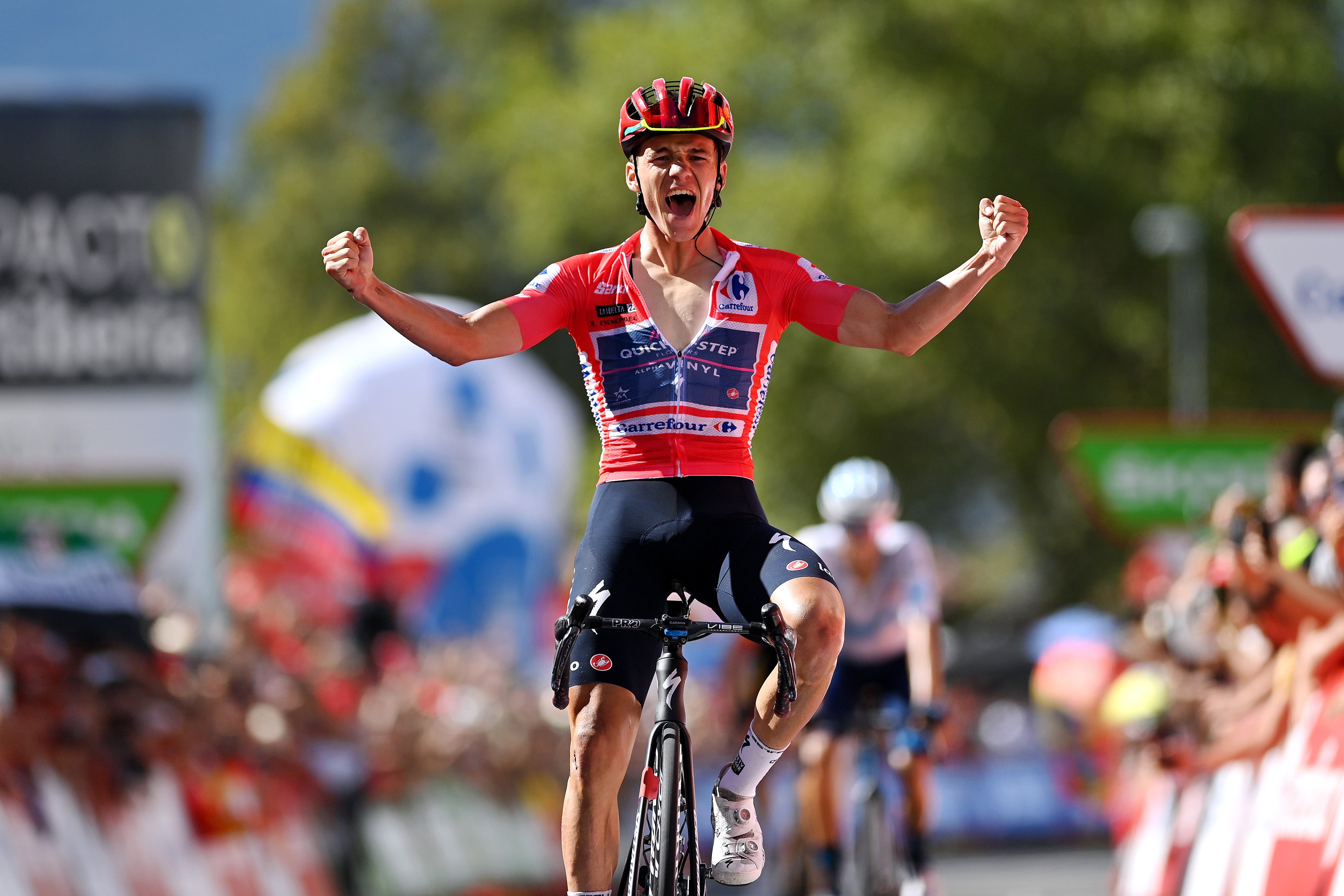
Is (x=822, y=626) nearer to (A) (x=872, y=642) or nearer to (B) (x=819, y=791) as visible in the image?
(A) (x=872, y=642)

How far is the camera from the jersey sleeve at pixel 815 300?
6.57 metres

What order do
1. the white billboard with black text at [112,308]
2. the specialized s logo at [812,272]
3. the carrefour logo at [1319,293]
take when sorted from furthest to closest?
the white billboard with black text at [112,308], the carrefour logo at [1319,293], the specialized s logo at [812,272]

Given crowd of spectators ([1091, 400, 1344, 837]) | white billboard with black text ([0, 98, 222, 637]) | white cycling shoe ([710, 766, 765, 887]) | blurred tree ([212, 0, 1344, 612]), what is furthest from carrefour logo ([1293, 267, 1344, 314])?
blurred tree ([212, 0, 1344, 612])

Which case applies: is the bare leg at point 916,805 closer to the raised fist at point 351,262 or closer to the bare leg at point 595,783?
the bare leg at point 595,783

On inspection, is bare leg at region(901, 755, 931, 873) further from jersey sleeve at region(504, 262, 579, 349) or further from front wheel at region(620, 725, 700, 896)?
jersey sleeve at region(504, 262, 579, 349)

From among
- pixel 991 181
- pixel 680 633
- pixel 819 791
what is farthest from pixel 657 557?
pixel 991 181

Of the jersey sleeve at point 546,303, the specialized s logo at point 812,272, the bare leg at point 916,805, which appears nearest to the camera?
the jersey sleeve at point 546,303

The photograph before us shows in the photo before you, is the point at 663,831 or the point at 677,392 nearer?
the point at 663,831

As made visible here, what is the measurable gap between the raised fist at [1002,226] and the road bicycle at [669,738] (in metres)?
1.30

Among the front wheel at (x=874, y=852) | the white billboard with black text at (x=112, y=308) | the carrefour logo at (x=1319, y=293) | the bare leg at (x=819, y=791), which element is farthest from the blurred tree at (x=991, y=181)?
the carrefour logo at (x=1319, y=293)

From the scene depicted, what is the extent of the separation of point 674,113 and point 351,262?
3.47 feet

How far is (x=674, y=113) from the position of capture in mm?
6371

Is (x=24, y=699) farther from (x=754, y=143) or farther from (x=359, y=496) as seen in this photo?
(x=754, y=143)

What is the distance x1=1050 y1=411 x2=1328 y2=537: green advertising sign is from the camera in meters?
17.4
